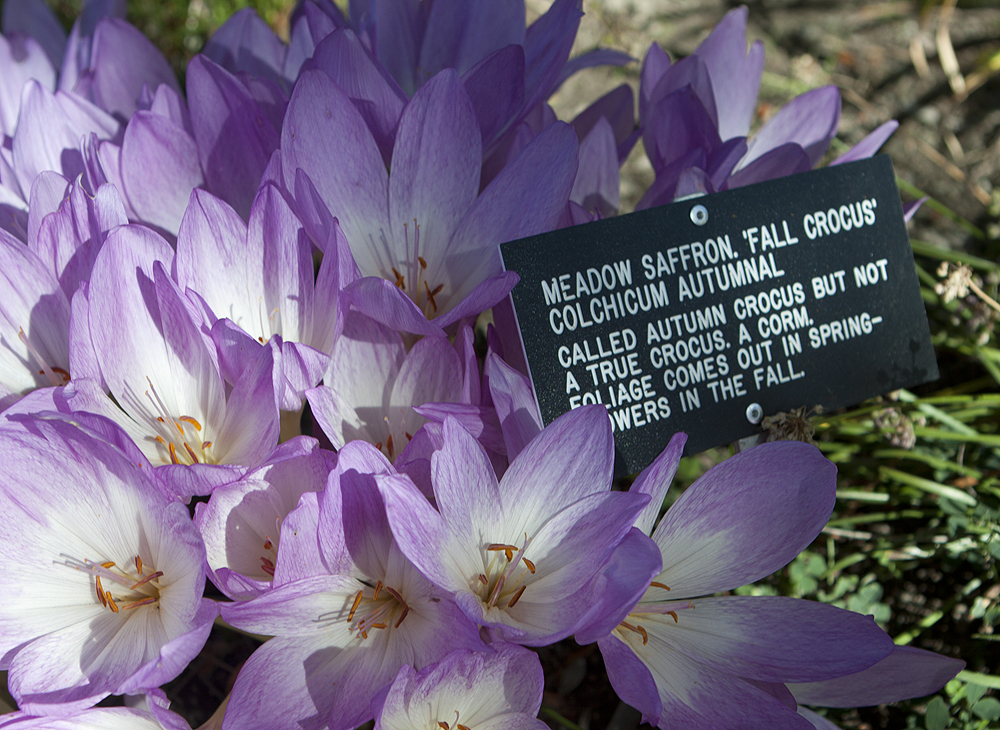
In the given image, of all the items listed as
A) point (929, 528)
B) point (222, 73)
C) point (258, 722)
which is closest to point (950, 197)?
point (929, 528)

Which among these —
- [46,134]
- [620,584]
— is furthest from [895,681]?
[46,134]

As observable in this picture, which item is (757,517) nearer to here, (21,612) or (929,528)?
Answer: (929,528)

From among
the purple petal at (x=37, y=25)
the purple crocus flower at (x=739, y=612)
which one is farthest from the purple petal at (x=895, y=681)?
the purple petal at (x=37, y=25)

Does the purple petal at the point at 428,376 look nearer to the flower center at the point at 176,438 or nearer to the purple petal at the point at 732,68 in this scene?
the flower center at the point at 176,438

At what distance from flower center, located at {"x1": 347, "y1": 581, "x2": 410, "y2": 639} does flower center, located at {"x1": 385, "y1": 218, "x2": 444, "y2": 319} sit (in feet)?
1.13

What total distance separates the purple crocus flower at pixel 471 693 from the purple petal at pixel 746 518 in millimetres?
198

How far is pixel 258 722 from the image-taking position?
26.0 inches

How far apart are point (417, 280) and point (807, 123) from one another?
0.66 meters

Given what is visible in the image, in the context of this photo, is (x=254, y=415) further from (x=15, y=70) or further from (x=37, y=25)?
(x=37, y=25)

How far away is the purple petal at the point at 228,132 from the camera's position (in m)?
0.94

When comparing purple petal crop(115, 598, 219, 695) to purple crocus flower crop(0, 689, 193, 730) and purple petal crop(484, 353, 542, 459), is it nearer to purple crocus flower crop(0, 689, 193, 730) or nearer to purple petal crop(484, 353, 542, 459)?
purple crocus flower crop(0, 689, 193, 730)

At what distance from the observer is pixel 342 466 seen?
0.68 meters

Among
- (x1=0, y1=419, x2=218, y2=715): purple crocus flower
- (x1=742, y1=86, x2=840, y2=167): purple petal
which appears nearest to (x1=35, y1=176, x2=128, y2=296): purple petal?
(x1=0, y1=419, x2=218, y2=715): purple crocus flower

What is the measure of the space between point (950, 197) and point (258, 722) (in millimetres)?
1913
